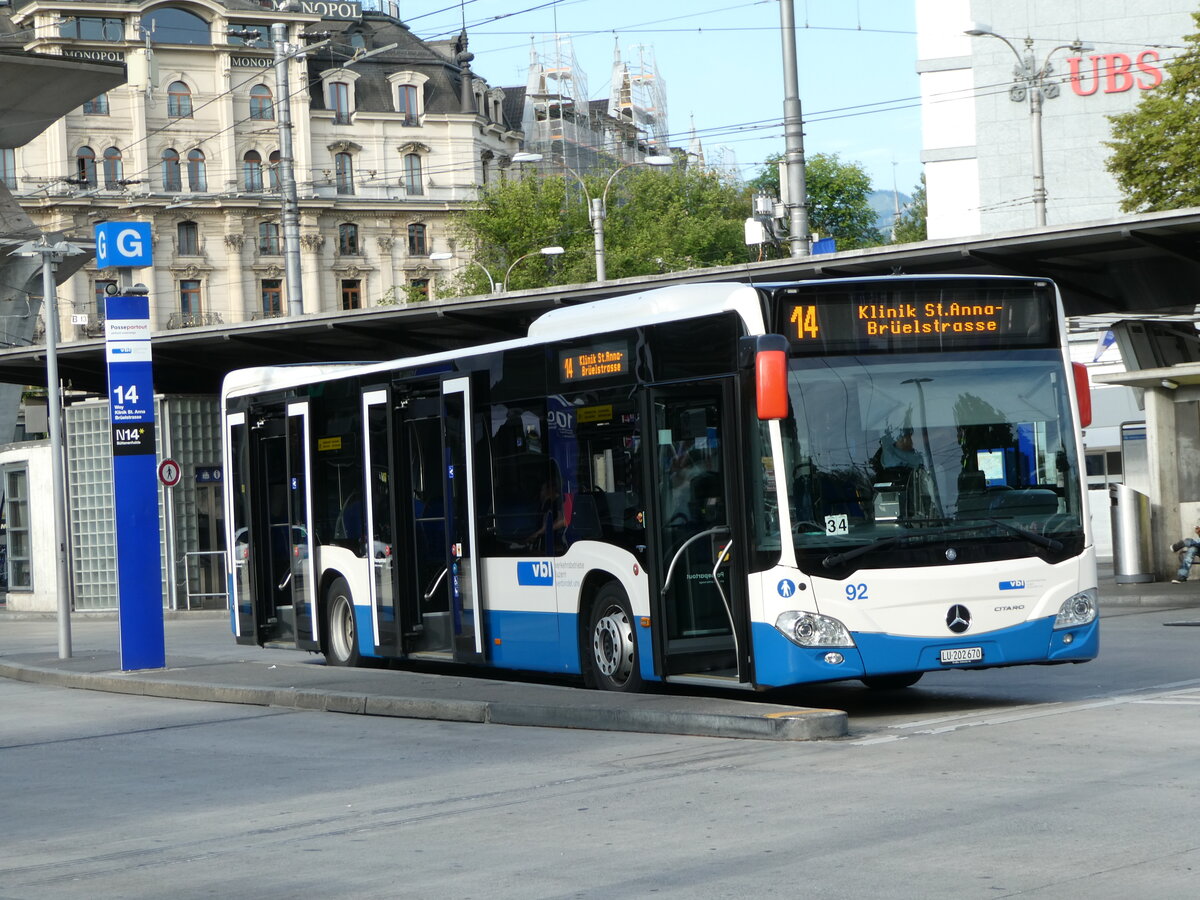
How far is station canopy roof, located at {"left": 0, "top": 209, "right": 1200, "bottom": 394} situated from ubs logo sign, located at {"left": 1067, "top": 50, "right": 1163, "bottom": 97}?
29633 mm

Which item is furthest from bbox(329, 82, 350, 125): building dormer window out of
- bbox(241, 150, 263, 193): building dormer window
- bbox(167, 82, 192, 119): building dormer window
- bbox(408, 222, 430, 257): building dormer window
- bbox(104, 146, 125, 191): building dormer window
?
bbox(104, 146, 125, 191): building dormer window

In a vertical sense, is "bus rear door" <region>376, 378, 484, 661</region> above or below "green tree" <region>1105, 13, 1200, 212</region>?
below

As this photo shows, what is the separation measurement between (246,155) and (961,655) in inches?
3184

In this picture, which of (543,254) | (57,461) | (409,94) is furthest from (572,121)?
(57,461)

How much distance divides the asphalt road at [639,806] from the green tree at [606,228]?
215ft

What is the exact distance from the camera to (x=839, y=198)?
9975 cm

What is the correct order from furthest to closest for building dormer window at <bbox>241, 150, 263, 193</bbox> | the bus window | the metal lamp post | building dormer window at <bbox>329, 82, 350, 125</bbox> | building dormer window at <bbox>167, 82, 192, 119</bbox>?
1. building dormer window at <bbox>329, 82, 350, 125</bbox>
2. building dormer window at <bbox>241, 150, 263, 193</bbox>
3. building dormer window at <bbox>167, 82, 192, 119</bbox>
4. the metal lamp post
5. the bus window

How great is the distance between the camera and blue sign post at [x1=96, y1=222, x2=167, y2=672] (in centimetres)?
1823

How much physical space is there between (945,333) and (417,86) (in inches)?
3333

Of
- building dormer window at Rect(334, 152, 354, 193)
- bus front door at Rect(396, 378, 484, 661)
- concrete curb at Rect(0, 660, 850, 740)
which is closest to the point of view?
concrete curb at Rect(0, 660, 850, 740)

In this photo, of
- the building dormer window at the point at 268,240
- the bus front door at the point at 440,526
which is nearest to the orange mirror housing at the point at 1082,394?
the bus front door at the point at 440,526

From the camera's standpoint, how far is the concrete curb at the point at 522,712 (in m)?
11.1

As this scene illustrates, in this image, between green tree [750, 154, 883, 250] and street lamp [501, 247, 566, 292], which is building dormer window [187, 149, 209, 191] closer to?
street lamp [501, 247, 566, 292]

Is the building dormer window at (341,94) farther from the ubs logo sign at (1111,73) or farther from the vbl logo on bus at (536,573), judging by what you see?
the vbl logo on bus at (536,573)
